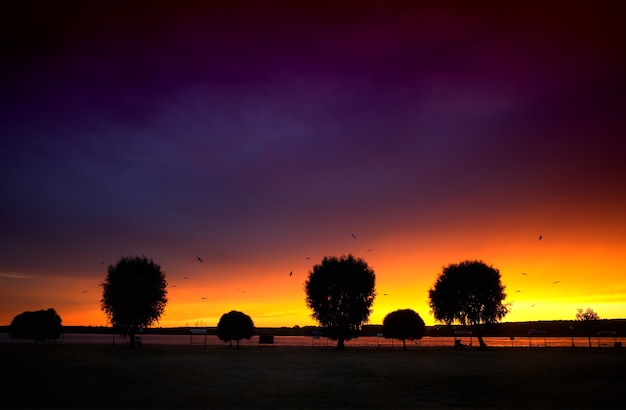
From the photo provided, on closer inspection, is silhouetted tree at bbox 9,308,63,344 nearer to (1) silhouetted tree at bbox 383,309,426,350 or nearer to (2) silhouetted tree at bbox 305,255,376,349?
(2) silhouetted tree at bbox 305,255,376,349

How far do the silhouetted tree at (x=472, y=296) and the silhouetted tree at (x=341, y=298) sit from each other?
1567 centimetres

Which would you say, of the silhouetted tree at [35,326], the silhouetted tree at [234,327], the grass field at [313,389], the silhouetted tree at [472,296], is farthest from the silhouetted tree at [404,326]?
the silhouetted tree at [35,326]

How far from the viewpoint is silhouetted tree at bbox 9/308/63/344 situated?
97188mm

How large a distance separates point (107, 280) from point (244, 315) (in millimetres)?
31424

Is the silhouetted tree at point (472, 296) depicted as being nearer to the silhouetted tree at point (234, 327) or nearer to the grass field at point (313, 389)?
the silhouetted tree at point (234, 327)

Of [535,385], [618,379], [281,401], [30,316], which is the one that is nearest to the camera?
[281,401]

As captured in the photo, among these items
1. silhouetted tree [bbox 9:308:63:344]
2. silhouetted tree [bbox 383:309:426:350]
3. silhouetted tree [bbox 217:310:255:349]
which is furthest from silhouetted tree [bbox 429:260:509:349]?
silhouetted tree [bbox 9:308:63:344]

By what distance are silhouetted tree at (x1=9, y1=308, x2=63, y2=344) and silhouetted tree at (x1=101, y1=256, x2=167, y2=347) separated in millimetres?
18355

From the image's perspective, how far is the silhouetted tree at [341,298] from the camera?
90562 mm

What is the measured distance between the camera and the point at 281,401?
20.7m

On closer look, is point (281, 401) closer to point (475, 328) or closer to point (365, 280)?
point (365, 280)

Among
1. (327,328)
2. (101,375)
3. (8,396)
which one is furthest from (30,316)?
(8,396)

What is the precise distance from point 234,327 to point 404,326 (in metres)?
39.2

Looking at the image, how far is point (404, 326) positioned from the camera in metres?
97.8
